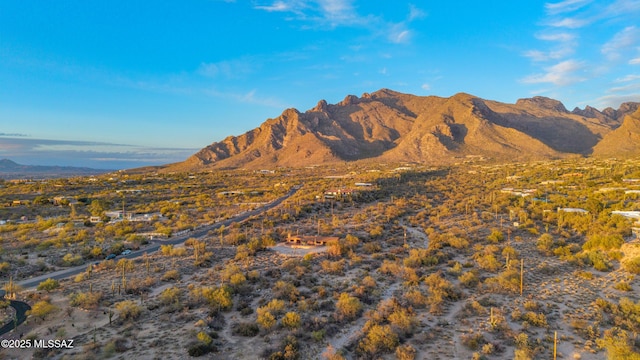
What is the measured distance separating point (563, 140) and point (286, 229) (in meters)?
174

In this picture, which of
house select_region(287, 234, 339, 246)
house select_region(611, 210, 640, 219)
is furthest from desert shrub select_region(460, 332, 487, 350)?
house select_region(611, 210, 640, 219)

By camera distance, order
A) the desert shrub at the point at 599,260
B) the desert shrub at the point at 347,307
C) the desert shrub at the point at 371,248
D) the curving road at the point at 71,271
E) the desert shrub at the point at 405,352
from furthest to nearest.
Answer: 1. the desert shrub at the point at 371,248
2. the desert shrub at the point at 599,260
3. the curving road at the point at 71,271
4. the desert shrub at the point at 347,307
5. the desert shrub at the point at 405,352

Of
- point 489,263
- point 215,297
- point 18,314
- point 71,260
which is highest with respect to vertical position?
point 489,263

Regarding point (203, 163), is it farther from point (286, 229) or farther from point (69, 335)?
point (69, 335)

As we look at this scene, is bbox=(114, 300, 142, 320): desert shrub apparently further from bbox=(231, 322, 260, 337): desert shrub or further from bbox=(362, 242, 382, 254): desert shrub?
bbox=(362, 242, 382, 254): desert shrub

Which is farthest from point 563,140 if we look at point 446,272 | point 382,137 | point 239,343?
point 239,343

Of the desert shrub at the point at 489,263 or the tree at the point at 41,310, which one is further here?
the desert shrub at the point at 489,263

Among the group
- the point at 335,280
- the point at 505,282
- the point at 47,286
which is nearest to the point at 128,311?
the point at 47,286

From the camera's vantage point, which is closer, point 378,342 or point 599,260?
point 378,342

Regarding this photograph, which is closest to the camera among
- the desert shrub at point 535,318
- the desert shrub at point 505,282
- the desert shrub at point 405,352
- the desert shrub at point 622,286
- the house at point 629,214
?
the desert shrub at point 405,352

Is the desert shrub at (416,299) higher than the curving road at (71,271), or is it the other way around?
the desert shrub at (416,299)

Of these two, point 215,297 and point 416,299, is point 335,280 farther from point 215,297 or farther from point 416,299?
point 215,297

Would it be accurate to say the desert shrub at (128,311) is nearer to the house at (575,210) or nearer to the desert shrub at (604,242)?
the desert shrub at (604,242)

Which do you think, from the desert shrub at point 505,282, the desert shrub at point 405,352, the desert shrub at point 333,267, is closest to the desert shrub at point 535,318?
the desert shrub at point 505,282
